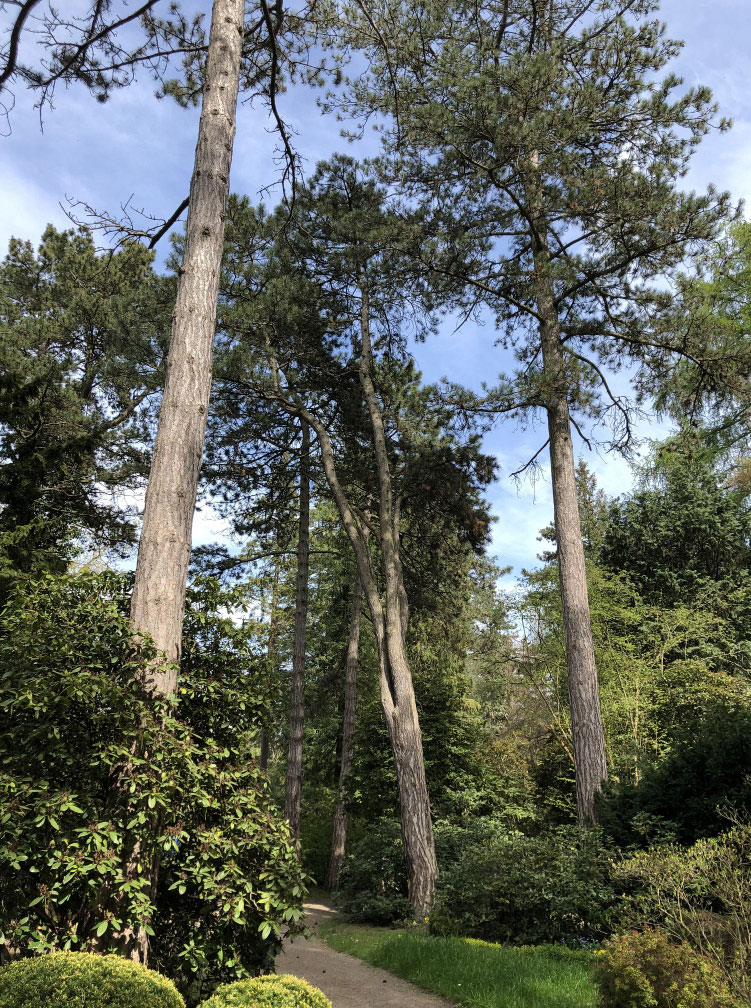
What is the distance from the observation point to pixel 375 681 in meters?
20.8

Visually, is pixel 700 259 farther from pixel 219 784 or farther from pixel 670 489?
pixel 670 489

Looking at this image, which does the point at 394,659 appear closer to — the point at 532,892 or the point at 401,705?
the point at 401,705

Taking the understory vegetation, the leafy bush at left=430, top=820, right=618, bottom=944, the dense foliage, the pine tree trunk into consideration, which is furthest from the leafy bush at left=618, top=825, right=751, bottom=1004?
the dense foliage

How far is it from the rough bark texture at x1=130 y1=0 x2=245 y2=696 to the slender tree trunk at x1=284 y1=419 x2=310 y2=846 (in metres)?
8.23

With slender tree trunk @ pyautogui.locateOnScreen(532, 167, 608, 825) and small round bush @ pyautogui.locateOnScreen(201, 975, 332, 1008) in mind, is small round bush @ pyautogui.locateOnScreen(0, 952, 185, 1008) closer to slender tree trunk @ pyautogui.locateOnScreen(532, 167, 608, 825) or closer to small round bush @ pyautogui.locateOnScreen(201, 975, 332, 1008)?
small round bush @ pyautogui.locateOnScreen(201, 975, 332, 1008)

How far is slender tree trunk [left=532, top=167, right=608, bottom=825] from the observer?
8594 mm

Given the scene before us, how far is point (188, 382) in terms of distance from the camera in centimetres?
474

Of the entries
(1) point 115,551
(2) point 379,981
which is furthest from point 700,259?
(1) point 115,551

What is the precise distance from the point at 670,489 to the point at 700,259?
38.4 ft

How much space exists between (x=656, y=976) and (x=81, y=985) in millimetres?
3359

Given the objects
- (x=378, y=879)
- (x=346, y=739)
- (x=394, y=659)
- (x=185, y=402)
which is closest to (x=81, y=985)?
(x=185, y=402)

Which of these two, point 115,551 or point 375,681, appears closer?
point 115,551

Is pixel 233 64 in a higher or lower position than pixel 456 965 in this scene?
higher

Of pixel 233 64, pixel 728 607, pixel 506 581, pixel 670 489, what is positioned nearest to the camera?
pixel 233 64
